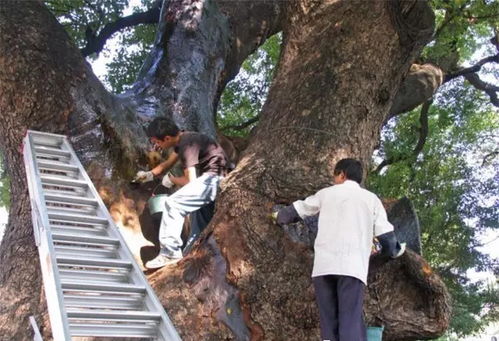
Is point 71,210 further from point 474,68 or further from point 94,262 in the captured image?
point 474,68

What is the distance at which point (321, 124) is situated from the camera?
4406 mm

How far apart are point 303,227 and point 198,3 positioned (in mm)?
4789

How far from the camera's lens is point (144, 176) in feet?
16.6

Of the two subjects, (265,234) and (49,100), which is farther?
(49,100)

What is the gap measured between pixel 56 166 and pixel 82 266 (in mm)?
1263

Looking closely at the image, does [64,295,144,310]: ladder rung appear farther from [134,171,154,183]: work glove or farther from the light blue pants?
[134,171,154,183]: work glove

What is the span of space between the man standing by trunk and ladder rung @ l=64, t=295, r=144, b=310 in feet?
3.55

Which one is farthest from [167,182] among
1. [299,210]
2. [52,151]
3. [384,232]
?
[384,232]

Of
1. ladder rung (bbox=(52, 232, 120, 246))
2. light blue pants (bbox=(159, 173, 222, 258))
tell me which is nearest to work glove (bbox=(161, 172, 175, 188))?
light blue pants (bbox=(159, 173, 222, 258))

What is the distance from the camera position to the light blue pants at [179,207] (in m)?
4.48

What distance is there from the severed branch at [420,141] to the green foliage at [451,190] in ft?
0.27

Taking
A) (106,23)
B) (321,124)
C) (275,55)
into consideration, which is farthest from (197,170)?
(275,55)

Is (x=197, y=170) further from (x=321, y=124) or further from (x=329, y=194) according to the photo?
(x=329, y=194)

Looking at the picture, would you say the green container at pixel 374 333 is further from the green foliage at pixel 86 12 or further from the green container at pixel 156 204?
the green foliage at pixel 86 12
